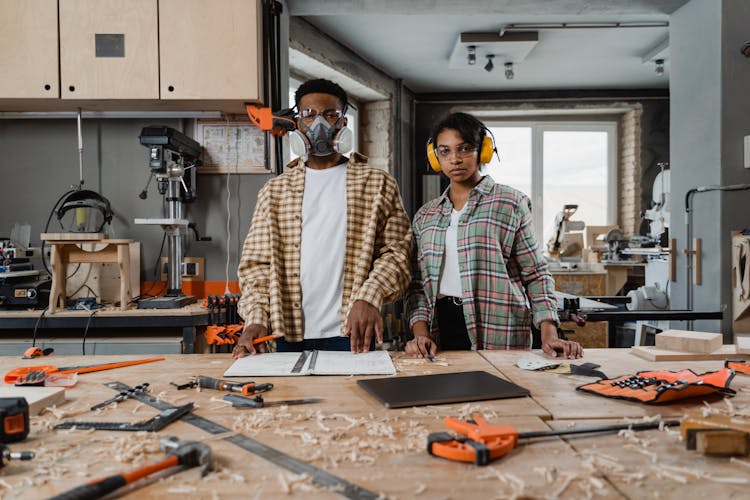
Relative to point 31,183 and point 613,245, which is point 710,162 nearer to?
point 613,245

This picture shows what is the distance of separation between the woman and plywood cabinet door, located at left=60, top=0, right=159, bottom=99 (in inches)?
68.0

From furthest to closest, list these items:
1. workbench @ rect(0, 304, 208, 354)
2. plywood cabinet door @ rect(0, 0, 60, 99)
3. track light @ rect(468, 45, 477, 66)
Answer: track light @ rect(468, 45, 477, 66) → plywood cabinet door @ rect(0, 0, 60, 99) → workbench @ rect(0, 304, 208, 354)

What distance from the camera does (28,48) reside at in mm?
2795

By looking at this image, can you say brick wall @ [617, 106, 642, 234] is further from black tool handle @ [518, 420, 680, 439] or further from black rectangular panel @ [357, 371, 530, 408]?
black tool handle @ [518, 420, 680, 439]

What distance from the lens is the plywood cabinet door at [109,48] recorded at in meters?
2.79

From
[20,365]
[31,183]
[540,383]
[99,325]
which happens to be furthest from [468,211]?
[31,183]

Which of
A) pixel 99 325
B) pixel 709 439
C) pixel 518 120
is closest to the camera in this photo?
pixel 709 439

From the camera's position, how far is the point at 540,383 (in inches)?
49.3

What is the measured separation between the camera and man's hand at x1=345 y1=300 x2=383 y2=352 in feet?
5.37

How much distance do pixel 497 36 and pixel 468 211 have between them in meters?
3.50

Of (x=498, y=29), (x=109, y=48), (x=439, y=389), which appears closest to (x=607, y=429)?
(x=439, y=389)

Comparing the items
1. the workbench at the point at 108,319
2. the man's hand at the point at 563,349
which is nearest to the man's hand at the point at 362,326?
the man's hand at the point at 563,349

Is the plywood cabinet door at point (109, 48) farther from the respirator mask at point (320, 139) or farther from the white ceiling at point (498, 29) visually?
the respirator mask at point (320, 139)

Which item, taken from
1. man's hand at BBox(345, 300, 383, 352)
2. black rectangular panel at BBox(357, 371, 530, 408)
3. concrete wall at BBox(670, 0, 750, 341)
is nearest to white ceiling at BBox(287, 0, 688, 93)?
concrete wall at BBox(670, 0, 750, 341)
